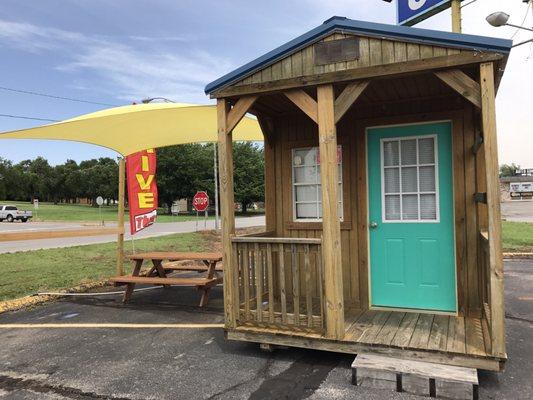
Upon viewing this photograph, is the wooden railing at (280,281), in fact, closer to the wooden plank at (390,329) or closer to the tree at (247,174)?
the wooden plank at (390,329)

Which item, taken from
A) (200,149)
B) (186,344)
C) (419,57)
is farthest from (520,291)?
(200,149)

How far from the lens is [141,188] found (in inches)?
322

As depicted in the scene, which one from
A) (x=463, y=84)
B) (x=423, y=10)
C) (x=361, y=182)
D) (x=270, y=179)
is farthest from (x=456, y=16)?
(x=270, y=179)

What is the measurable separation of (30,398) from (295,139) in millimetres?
3817

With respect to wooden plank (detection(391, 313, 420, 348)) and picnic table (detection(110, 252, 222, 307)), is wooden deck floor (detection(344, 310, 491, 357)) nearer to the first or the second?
wooden plank (detection(391, 313, 420, 348))

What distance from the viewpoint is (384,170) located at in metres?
4.81

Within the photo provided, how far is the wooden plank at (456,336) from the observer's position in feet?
11.3

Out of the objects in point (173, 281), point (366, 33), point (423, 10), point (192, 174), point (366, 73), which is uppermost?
point (192, 174)

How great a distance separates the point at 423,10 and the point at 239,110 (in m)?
3.12

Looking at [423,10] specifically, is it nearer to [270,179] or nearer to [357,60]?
[357,60]

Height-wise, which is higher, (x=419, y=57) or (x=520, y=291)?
(x=419, y=57)

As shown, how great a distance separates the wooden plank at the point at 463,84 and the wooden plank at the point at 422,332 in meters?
2.03

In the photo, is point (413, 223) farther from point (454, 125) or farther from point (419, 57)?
point (419, 57)

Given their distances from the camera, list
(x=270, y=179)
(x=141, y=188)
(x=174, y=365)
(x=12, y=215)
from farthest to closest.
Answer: (x=12, y=215) < (x=141, y=188) < (x=270, y=179) < (x=174, y=365)
